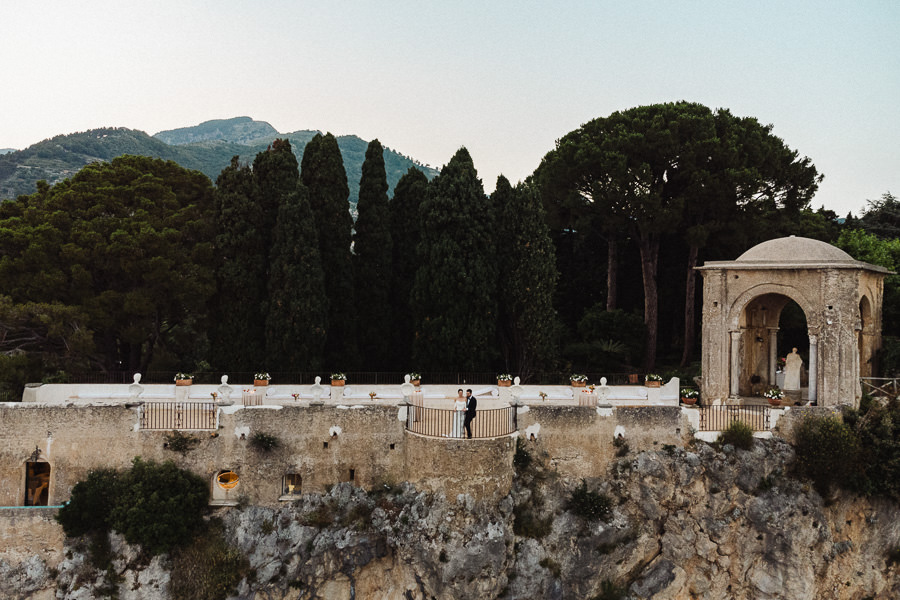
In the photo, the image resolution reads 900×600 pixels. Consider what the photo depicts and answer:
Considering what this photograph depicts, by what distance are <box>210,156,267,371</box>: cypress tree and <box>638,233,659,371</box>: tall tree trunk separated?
642 inches

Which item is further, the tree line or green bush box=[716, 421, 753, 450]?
the tree line

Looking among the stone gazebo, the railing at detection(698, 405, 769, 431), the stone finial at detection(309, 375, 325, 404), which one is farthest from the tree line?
the railing at detection(698, 405, 769, 431)

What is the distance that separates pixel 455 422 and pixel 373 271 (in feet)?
29.5

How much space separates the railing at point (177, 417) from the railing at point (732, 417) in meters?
Result: 13.9

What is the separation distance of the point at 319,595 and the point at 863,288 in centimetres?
1831

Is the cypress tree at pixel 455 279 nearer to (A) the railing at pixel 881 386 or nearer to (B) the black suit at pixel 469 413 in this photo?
(B) the black suit at pixel 469 413

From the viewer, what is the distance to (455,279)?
20.6m

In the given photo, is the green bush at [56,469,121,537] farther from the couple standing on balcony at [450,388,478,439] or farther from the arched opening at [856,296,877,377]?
the arched opening at [856,296,877,377]

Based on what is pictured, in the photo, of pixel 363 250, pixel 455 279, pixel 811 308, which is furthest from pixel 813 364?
pixel 363 250

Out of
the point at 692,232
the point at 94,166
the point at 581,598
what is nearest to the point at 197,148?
the point at 94,166

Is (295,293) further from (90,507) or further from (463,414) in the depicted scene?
(90,507)

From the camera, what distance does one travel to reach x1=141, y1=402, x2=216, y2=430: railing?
1570 cm

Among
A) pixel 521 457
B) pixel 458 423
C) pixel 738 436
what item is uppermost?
pixel 458 423

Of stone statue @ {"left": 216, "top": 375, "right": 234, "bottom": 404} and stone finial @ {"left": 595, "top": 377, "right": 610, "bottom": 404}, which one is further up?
stone finial @ {"left": 595, "top": 377, "right": 610, "bottom": 404}
